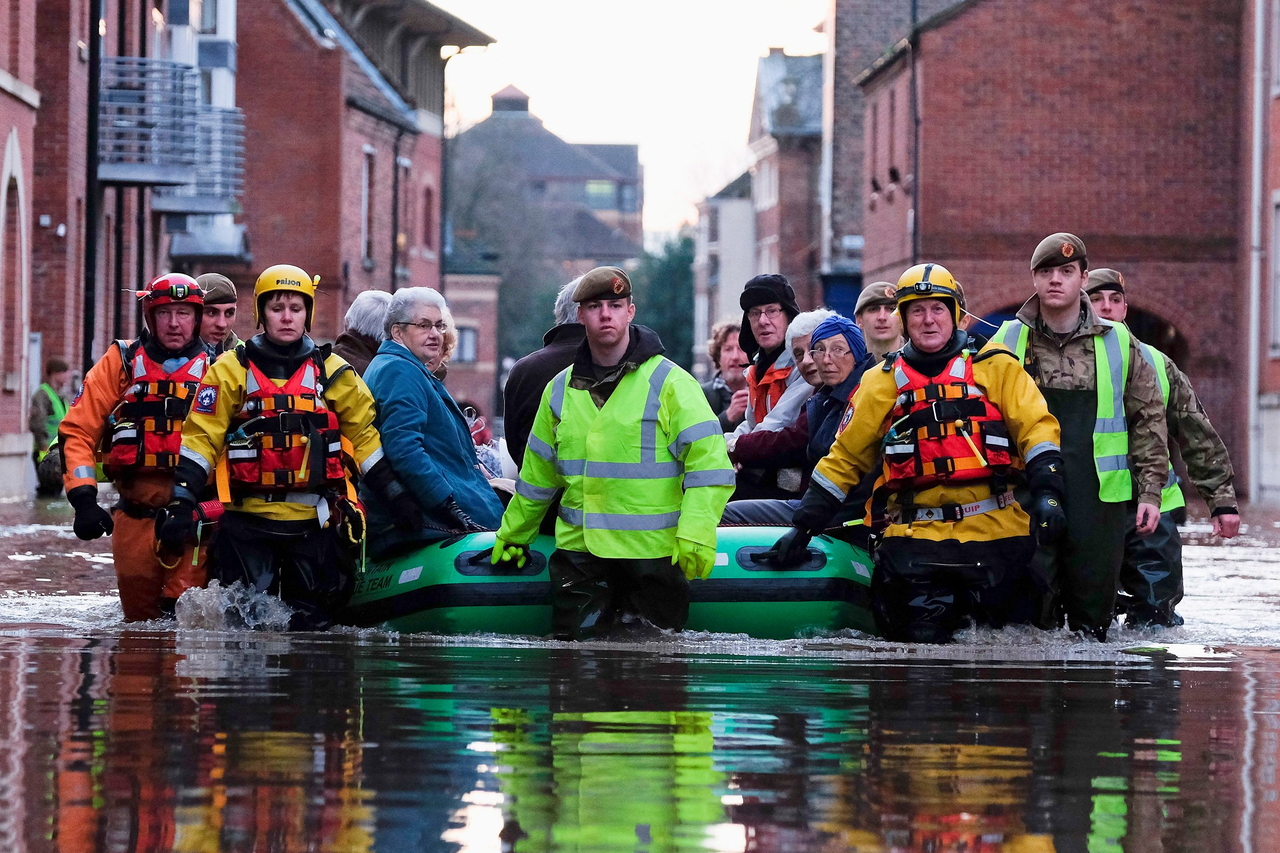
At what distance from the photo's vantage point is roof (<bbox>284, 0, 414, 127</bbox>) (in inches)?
1704

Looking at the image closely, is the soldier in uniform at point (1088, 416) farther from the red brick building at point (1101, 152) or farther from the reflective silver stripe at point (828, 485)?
the red brick building at point (1101, 152)

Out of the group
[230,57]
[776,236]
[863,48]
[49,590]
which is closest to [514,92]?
[776,236]

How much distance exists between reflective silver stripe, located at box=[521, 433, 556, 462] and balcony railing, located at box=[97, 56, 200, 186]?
22.5 meters

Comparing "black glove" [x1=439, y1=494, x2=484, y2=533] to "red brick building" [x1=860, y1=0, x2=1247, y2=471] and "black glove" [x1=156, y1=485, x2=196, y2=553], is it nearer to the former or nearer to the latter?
"black glove" [x1=156, y1=485, x2=196, y2=553]

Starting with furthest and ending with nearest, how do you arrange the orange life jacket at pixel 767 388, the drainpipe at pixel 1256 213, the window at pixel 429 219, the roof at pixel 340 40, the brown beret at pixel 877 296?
the window at pixel 429 219 → the roof at pixel 340 40 → the drainpipe at pixel 1256 213 → the orange life jacket at pixel 767 388 → the brown beret at pixel 877 296

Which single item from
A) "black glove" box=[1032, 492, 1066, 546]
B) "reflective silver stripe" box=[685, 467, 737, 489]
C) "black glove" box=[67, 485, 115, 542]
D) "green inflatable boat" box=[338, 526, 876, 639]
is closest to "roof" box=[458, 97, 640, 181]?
"green inflatable boat" box=[338, 526, 876, 639]

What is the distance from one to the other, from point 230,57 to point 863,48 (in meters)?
16.4

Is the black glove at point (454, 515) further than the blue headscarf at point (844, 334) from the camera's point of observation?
No

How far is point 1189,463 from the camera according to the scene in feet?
31.1

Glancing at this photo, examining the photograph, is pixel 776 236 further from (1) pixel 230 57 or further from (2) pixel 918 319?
(2) pixel 918 319

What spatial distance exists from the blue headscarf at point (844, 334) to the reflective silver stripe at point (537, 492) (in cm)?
164

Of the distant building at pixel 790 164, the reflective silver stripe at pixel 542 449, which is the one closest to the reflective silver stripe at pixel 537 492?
the reflective silver stripe at pixel 542 449

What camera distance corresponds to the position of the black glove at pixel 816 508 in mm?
8984

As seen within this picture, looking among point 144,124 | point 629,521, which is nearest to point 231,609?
point 629,521
